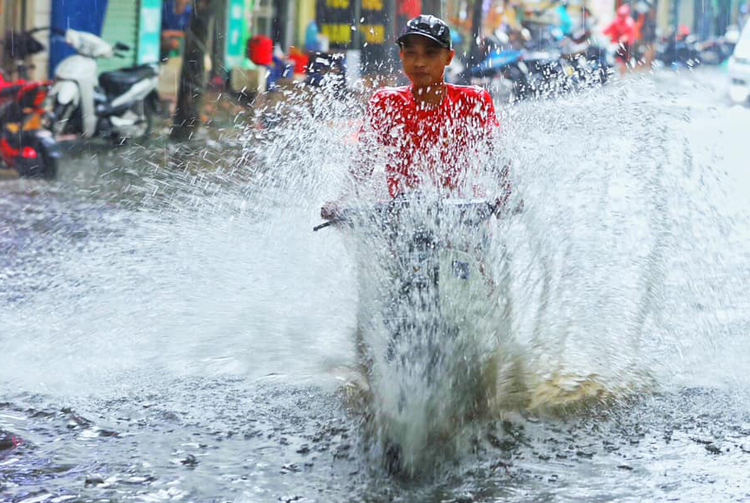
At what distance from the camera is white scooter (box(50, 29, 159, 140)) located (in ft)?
52.0

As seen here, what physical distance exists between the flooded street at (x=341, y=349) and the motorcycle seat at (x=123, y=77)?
8967mm

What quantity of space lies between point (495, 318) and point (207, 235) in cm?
340

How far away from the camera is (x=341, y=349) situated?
507cm

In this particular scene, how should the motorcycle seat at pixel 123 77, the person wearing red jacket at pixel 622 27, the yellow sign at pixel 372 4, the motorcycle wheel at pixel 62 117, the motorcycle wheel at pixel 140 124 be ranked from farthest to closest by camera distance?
the person wearing red jacket at pixel 622 27 → the yellow sign at pixel 372 4 → the motorcycle wheel at pixel 140 124 → the motorcycle seat at pixel 123 77 → the motorcycle wheel at pixel 62 117

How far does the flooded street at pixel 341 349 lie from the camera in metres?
3.94

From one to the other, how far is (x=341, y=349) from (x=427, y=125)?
109 cm

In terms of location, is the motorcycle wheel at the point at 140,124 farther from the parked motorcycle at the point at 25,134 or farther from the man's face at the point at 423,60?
the man's face at the point at 423,60

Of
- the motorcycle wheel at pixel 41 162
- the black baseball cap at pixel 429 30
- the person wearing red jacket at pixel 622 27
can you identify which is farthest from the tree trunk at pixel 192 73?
the person wearing red jacket at pixel 622 27

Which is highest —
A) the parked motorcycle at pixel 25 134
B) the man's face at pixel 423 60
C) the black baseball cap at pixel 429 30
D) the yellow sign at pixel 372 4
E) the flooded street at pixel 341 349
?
the yellow sign at pixel 372 4

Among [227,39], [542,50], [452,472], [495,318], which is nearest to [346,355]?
[495,318]

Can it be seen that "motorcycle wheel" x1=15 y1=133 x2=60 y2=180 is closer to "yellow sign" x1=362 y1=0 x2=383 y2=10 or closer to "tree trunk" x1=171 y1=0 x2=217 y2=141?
"tree trunk" x1=171 y1=0 x2=217 y2=141

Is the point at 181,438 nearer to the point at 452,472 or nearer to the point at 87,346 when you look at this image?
the point at 452,472

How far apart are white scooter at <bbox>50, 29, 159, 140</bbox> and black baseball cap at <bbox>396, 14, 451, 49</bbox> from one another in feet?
38.2

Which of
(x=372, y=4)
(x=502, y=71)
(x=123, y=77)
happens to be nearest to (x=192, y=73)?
(x=123, y=77)
